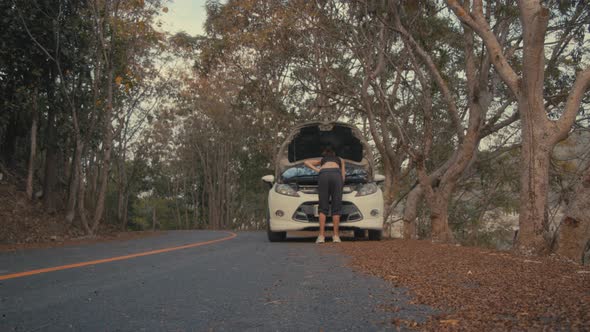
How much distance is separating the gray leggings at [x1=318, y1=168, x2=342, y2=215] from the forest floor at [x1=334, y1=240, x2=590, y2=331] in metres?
2.94

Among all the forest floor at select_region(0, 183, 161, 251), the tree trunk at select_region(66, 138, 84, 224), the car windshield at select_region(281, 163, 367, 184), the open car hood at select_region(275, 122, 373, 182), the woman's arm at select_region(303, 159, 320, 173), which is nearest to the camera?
the woman's arm at select_region(303, 159, 320, 173)

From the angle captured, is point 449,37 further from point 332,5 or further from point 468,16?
point 468,16

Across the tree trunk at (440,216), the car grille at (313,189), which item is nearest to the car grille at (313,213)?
the car grille at (313,189)

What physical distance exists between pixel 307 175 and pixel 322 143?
1740 millimetres

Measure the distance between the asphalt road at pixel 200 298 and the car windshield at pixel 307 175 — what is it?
4750 mm

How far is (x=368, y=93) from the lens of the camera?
22.3m

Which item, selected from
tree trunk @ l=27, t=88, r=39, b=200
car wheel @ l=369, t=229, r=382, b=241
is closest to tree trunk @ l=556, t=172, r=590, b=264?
car wheel @ l=369, t=229, r=382, b=241

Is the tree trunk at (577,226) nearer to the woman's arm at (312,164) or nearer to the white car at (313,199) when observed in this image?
the white car at (313,199)

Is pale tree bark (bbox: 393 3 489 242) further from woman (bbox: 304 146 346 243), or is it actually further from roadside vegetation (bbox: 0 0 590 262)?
woman (bbox: 304 146 346 243)

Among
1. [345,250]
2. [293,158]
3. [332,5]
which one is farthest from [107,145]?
[345,250]

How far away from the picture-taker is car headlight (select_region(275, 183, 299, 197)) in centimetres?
1148

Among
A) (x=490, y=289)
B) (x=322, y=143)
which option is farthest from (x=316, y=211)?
(x=490, y=289)

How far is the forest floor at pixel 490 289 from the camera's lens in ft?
11.3

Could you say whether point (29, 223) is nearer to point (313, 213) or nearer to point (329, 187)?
point (313, 213)
